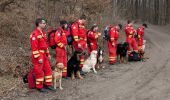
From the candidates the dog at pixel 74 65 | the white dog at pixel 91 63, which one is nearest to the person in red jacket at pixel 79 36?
the white dog at pixel 91 63

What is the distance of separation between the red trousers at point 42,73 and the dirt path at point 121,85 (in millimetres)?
407

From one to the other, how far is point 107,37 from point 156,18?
46.7 meters

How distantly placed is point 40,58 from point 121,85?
317cm

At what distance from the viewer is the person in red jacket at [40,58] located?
1295cm

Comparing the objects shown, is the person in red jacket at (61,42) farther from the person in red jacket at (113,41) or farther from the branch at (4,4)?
the branch at (4,4)

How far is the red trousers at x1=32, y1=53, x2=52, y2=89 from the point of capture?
13.0 m

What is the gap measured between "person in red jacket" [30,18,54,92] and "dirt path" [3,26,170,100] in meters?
0.47

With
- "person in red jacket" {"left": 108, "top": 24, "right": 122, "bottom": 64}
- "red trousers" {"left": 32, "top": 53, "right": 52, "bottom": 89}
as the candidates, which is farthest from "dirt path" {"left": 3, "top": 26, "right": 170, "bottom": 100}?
"person in red jacket" {"left": 108, "top": 24, "right": 122, "bottom": 64}

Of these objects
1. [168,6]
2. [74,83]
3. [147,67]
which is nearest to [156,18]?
[168,6]

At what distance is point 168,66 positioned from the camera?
60.4 ft

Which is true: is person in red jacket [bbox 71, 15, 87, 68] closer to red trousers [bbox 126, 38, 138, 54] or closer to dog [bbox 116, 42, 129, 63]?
dog [bbox 116, 42, 129, 63]

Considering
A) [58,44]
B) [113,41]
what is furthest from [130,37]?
[58,44]

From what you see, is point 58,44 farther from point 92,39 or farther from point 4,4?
point 4,4

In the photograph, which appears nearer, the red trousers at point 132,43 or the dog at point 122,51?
the dog at point 122,51
